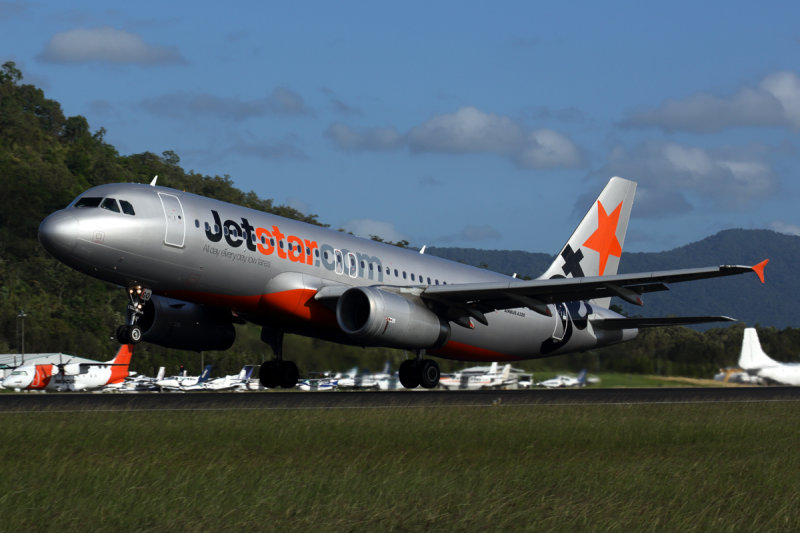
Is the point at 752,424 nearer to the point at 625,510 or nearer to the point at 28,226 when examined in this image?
the point at 625,510

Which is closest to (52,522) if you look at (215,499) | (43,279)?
(215,499)

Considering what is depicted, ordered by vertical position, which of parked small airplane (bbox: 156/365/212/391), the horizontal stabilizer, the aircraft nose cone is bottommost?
parked small airplane (bbox: 156/365/212/391)

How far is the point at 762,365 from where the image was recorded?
2205 inches

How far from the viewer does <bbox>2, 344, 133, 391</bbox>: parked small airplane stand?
6681 centimetres

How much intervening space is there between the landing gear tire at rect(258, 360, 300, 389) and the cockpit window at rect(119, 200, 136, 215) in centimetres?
986

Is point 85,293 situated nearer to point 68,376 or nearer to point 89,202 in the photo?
point 68,376

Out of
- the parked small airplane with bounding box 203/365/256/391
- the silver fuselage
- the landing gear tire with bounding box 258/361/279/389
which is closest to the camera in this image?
the silver fuselage

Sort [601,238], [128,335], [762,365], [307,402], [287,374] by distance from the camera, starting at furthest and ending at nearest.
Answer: [762,365]
[601,238]
[287,374]
[307,402]
[128,335]

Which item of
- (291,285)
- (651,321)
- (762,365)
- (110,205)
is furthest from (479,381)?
(110,205)

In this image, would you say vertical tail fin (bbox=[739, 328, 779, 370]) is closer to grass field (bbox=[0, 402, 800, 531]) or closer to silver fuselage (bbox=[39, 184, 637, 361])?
silver fuselage (bbox=[39, 184, 637, 361])

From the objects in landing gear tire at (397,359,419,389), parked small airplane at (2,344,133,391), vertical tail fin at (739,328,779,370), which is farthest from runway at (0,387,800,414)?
parked small airplane at (2,344,133,391)

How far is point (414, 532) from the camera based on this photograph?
1102 cm

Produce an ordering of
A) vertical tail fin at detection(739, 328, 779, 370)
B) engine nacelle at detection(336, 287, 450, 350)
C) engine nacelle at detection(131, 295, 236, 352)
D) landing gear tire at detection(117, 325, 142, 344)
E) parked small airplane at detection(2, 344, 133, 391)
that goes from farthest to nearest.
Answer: parked small airplane at detection(2, 344, 133, 391) < vertical tail fin at detection(739, 328, 779, 370) < engine nacelle at detection(131, 295, 236, 352) < engine nacelle at detection(336, 287, 450, 350) < landing gear tire at detection(117, 325, 142, 344)

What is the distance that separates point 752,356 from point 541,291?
23.9 meters
